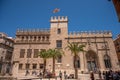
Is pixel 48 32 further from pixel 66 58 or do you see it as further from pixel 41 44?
pixel 66 58

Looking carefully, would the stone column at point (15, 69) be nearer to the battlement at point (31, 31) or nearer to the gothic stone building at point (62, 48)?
the gothic stone building at point (62, 48)

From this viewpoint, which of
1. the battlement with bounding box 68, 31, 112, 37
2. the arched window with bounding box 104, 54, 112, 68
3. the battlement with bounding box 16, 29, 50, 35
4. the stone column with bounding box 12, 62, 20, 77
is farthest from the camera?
the battlement with bounding box 16, 29, 50, 35

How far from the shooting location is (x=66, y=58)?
3534cm

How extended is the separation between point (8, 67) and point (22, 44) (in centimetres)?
1261

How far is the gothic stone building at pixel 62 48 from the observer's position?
1358 inches

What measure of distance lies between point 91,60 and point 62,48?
9.16m

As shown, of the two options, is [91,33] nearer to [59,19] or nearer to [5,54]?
[59,19]

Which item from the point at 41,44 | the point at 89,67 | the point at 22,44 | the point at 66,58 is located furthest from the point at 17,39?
the point at 89,67

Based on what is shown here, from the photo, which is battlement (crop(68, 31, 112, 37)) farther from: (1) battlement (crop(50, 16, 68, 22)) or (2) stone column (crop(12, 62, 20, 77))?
(2) stone column (crop(12, 62, 20, 77))

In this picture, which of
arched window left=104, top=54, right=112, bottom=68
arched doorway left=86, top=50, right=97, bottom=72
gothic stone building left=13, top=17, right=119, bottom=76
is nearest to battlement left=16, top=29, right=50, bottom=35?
gothic stone building left=13, top=17, right=119, bottom=76

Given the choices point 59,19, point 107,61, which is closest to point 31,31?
point 59,19

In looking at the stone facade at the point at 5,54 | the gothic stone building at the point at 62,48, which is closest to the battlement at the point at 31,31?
the gothic stone building at the point at 62,48

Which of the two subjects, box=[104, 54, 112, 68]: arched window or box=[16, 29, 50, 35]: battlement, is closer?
box=[104, 54, 112, 68]: arched window

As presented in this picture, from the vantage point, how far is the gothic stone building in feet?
113
